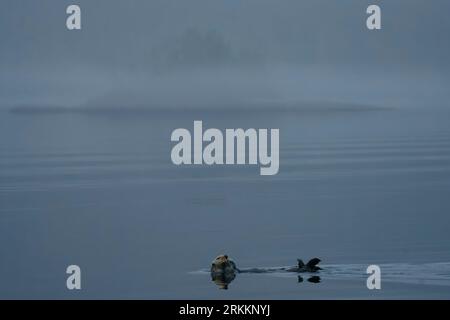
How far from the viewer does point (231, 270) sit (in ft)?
34.3

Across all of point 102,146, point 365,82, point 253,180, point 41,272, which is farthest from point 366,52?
point 41,272

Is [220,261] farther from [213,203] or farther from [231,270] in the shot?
[213,203]

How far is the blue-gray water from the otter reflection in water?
4cm

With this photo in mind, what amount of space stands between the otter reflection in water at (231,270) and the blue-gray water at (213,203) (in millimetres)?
41

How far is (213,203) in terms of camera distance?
34.8 ft

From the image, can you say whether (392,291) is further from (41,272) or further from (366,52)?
(41,272)

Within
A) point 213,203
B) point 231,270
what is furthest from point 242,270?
point 213,203

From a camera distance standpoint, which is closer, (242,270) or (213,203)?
(242,270)

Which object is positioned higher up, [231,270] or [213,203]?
[213,203]

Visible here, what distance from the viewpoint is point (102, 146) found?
34.6 ft

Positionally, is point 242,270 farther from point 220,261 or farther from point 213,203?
point 213,203

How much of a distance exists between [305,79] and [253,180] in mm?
673

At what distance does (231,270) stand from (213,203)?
16.7 inches

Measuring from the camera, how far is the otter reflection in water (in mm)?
10438
